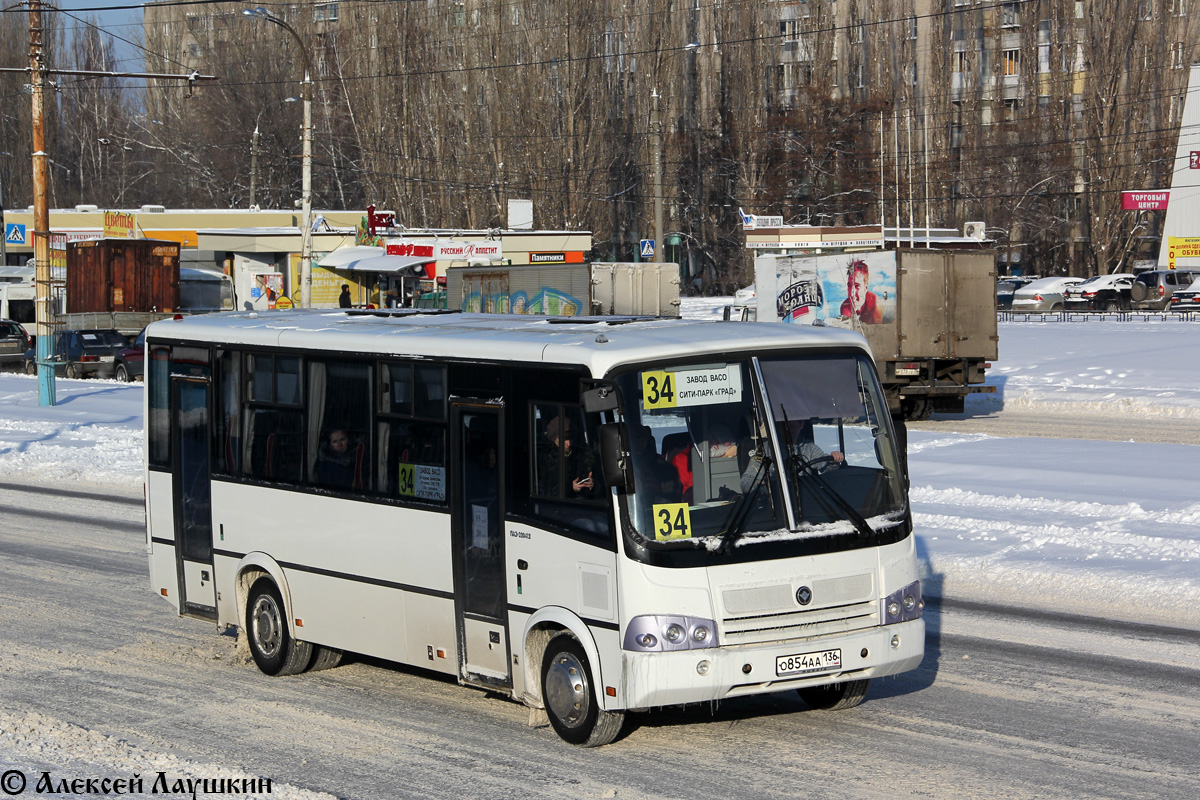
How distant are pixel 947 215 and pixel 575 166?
19360 millimetres

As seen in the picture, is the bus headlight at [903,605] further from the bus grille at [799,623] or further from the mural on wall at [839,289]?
the mural on wall at [839,289]

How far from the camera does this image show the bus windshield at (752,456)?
22.3 feet

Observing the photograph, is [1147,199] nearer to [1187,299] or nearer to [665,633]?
[1187,299]

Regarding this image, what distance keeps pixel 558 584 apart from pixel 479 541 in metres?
0.67

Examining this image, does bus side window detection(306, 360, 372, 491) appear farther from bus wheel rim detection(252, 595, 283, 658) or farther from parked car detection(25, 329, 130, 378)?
parked car detection(25, 329, 130, 378)

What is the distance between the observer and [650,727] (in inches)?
Answer: 296

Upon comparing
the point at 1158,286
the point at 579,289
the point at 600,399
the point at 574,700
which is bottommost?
the point at 574,700

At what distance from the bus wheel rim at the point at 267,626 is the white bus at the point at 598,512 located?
89mm

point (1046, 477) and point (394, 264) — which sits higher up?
point (394, 264)

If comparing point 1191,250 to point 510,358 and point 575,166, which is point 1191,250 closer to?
point 575,166

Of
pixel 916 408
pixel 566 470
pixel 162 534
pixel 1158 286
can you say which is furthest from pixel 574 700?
pixel 1158 286

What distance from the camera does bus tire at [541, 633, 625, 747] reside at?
7023 millimetres

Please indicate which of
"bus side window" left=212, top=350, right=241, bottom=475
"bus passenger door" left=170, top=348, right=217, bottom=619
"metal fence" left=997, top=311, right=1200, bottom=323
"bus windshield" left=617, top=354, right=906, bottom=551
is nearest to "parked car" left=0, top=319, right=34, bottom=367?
"metal fence" left=997, top=311, right=1200, bottom=323

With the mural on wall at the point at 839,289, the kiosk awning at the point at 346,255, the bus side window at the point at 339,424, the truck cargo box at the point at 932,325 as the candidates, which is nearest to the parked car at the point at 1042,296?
the kiosk awning at the point at 346,255
